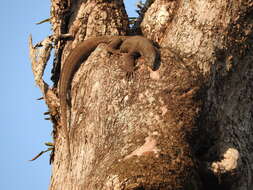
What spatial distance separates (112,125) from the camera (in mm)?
4227

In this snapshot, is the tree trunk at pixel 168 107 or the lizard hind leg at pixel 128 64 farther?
the lizard hind leg at pixel 128 64

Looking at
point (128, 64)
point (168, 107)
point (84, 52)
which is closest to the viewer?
point (168, 107)

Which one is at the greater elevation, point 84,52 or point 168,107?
point 84,52

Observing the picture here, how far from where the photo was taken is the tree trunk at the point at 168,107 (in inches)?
157

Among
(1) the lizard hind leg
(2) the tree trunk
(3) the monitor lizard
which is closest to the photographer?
(2) the tree trunk

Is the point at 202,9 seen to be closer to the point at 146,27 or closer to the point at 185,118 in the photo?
the point at 146,27

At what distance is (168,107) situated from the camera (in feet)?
13.9

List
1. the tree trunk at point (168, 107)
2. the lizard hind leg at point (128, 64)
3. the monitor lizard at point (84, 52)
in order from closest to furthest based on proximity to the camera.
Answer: the tree trunk at point (168, 107)
the lizard hind leg at point (128, 64)
the monitor lizard at point (84, 52)

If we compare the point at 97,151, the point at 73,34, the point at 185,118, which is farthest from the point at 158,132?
the point at 73,34

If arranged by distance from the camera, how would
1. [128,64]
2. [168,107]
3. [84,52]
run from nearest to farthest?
1. [168,107]
2. [128,64]
3. [84,52]

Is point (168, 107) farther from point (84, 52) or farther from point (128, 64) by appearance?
point (84, 52)

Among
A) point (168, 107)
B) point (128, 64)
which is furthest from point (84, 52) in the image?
point (168, 107)

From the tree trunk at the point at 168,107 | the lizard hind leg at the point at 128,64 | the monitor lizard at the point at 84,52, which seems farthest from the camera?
the monitor lizard at the point at 84,52

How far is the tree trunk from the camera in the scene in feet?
13.1
